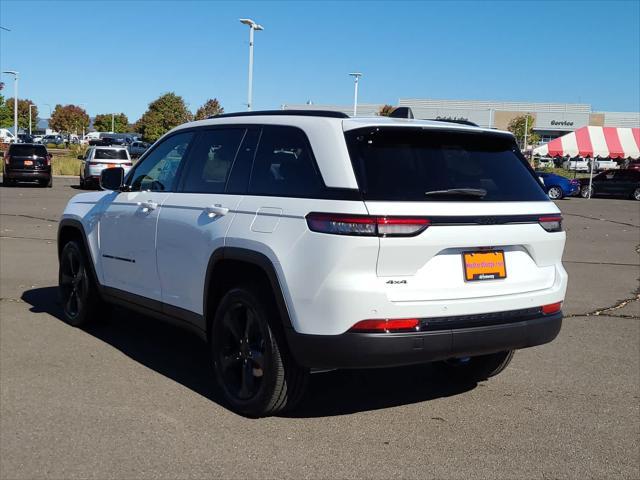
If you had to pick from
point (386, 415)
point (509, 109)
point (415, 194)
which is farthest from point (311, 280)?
point (509, 109)

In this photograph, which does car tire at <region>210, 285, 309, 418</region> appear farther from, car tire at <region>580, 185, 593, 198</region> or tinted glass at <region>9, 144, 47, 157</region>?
car tire at <region>580, 185, 593, 198</region>

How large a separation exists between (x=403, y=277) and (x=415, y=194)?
0.47m

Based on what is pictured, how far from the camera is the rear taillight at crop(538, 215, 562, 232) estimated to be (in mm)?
A: 4434

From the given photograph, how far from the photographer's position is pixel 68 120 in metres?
118

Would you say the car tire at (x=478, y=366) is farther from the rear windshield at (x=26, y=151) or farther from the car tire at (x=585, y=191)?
the car tire at (x=585, y=191)

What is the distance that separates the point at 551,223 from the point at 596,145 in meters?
33.5

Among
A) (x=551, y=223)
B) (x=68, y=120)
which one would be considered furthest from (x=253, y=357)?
(x=68, y=120)

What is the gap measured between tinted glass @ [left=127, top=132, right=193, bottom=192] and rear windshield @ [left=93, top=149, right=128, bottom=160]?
22423 millimetres

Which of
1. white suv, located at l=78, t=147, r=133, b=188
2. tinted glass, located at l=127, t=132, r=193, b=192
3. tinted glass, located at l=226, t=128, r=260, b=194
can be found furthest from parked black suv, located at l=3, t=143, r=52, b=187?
tinted glass, located at l=226, t=128, r=260, b=194

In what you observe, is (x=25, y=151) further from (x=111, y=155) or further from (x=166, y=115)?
(x=166, y=115)

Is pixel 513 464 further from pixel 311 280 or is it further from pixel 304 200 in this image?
pixel 304 200

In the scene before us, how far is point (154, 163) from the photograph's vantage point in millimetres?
5781

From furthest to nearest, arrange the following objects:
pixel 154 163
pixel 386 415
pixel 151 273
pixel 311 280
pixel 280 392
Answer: pixel 154 163 < pixel 151 273 < pixel 386 415 < pixel 280 392 < pixel 311 280

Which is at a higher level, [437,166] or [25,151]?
[25,151]
